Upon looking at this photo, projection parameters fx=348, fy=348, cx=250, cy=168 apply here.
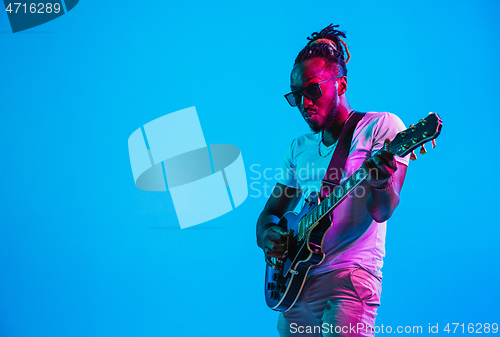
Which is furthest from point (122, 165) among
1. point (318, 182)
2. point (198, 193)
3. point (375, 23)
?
point (375, 23)

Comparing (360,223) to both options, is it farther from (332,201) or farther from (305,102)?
(305,102)

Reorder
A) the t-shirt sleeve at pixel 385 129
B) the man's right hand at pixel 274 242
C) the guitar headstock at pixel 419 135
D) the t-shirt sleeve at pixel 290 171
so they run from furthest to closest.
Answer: the t-shirt sleeve at pixel 290 171 < the man's right hand at pixel 274 242 < the t-shirt sleeve at pixel 385 129 < the guitar headstock at pixel 419 135

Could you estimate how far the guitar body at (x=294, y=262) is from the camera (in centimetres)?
139

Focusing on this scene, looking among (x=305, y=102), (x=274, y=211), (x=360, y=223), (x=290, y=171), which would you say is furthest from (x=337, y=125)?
(x=274, y=211)

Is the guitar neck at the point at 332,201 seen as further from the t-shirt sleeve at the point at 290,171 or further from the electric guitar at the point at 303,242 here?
the t-shirt sleeve at the point at 290,171

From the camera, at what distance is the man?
50.0 inches

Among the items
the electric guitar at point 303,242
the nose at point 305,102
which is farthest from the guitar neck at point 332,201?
the nose at point 305,102

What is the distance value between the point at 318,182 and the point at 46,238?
2.27 meters

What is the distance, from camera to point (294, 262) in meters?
1.46

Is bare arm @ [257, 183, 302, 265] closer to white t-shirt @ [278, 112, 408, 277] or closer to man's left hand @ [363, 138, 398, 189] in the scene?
white t-shirt @ [278, 112, 408, 277]

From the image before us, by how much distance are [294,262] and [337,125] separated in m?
0.66

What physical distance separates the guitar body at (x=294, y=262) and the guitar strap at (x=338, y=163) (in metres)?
0.08

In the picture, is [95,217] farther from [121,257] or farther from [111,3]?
[111,3]

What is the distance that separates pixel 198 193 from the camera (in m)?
2.54
